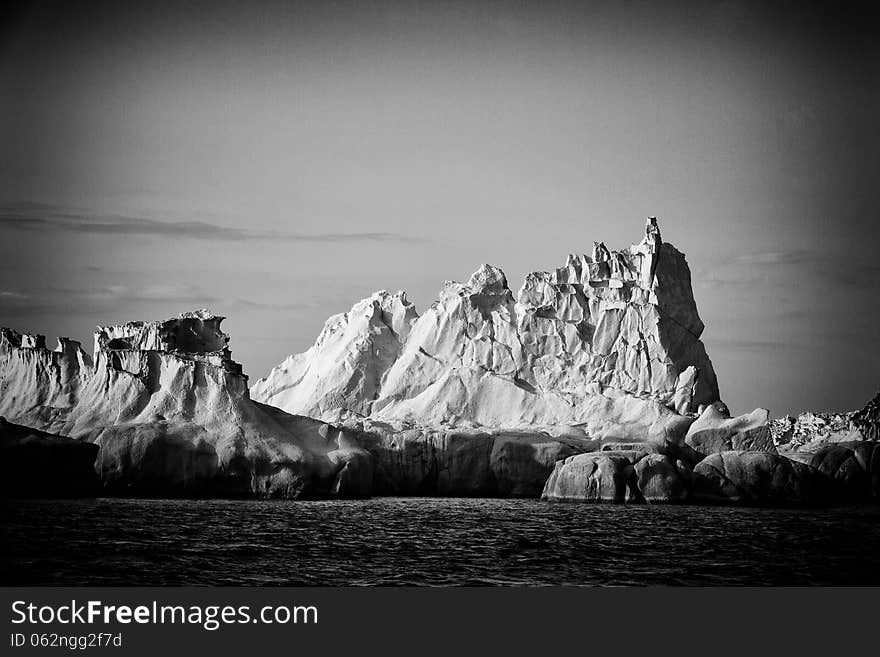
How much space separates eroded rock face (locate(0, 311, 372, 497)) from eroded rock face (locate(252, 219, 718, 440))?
91.3 ft

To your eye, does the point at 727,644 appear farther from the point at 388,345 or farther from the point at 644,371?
the point at 388,345

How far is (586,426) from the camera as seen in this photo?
96.9m

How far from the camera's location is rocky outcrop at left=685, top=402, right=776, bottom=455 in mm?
A: 79875

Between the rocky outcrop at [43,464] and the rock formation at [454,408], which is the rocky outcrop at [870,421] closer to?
the rock formation at [454,408]

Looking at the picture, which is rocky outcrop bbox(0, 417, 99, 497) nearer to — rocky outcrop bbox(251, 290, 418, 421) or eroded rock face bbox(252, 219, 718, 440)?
eroded rock face bbox(252, 219, 718, 440)

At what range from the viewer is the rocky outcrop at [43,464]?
60.6m

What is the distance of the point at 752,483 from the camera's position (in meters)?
69.0

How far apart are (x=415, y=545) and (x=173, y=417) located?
1053 inches

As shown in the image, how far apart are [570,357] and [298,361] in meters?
32.7

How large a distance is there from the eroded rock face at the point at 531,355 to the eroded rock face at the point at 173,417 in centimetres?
2781

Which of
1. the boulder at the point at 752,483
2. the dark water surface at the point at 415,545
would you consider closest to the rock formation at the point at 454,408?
the boulder at the point at 752,483

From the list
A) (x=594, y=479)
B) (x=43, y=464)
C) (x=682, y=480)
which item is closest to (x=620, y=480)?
(x=594, y=479)

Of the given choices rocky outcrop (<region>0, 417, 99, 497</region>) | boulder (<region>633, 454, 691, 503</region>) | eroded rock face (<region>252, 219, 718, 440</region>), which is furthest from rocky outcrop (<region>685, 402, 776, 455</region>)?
rocky outcrop (<region>0, 417, 99, 497</region>)

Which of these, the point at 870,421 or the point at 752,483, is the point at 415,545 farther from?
the point at 870,421
